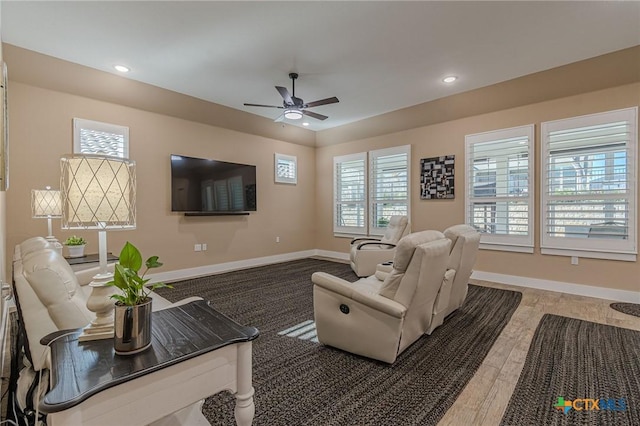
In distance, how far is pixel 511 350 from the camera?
2551 mm

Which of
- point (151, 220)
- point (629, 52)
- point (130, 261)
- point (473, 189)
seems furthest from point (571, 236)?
point (151, 220)

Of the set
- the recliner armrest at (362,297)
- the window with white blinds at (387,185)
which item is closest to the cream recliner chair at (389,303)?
the recliner armrest at (362,297)

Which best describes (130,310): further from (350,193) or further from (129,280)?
(350,193)

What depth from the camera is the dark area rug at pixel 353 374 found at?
1.78m

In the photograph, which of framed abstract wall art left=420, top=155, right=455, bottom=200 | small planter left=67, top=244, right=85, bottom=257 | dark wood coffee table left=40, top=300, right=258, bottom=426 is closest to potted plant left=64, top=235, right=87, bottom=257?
small planter left=67, top=244, right=85, bottom=257

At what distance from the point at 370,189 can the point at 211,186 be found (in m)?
3.28

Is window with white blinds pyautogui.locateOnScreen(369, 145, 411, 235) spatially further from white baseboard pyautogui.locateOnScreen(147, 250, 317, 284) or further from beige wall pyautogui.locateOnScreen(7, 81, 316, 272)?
white baseboard pyautogui.locateOnScreen(147, 250, 317, 284)

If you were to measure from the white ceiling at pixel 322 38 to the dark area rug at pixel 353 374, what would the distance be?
10.2 ft

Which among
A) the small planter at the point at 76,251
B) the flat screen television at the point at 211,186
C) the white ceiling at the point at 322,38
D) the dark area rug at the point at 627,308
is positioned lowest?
the dark area rug at the point at 627,308

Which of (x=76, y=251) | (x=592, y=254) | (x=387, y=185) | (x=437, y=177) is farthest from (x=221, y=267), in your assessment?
(x=592, y=254)

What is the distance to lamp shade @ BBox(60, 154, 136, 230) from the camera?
1.15 m

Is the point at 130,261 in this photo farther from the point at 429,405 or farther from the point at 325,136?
the point at 325,136

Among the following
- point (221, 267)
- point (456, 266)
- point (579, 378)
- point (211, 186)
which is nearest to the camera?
point (579, 378)

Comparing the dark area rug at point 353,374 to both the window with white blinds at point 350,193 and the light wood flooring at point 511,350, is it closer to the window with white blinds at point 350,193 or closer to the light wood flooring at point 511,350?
the light wood flooring at point 511,350
